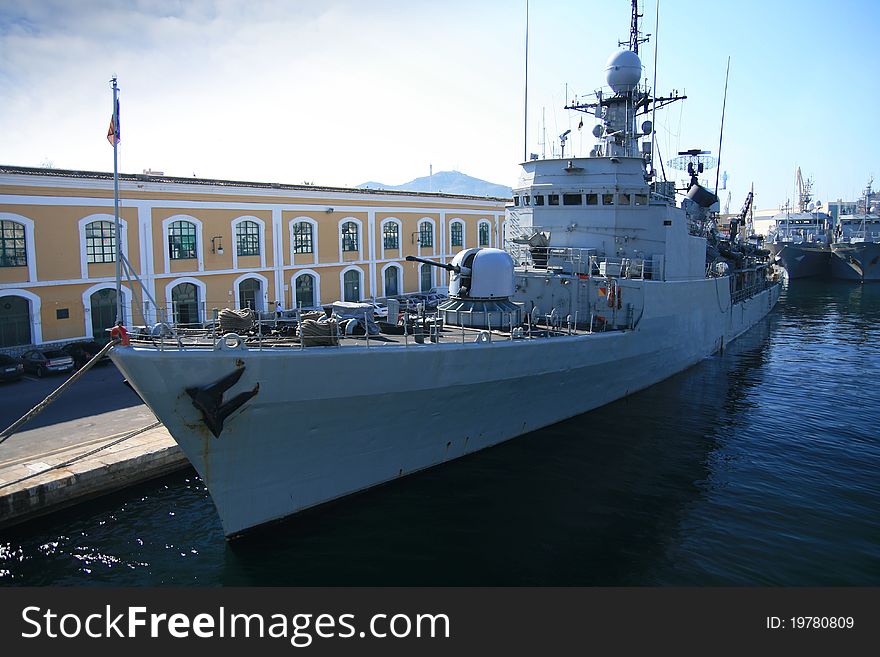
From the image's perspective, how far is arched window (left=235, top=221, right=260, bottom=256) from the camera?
87.8 feet

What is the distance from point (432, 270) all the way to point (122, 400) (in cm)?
2304

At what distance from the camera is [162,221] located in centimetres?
2386

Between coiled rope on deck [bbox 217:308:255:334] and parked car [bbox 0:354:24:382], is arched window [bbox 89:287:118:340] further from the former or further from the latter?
coiled rope on deck [bbox 217:308:255:334]

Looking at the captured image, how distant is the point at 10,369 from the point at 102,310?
5.22 meters

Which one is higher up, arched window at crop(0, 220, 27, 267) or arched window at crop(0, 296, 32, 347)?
arched window at crop(0, 220, 27, 267)

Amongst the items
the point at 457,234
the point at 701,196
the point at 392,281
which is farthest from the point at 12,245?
the point at 701,196

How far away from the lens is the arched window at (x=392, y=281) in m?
34.6

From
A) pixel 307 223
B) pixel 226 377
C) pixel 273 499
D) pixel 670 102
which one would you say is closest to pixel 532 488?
pixel 273 499

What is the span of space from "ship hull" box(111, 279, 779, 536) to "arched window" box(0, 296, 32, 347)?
14324mm

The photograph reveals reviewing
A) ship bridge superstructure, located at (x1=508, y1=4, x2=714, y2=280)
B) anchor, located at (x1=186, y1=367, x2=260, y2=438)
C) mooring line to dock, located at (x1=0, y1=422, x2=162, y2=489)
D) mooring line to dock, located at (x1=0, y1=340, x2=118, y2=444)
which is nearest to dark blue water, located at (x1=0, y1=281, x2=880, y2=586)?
mooring line to dock, located at (x1=0, y1=422, x2=162, y2=489)

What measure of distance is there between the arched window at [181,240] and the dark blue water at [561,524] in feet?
44.5

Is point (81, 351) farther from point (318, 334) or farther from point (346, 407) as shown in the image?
point (346, 407)

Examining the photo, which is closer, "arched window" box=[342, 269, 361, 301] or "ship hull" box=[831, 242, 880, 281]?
Result: "arched window" box=[342, 269, 361, 301]

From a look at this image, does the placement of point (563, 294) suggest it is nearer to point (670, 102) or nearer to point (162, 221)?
point (670, 102)
